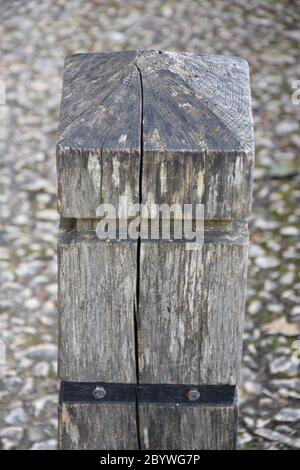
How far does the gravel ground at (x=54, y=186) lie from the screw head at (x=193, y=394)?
1.56m

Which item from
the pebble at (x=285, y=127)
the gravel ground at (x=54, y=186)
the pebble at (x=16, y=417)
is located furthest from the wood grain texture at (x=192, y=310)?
the pebble at (x=285, y=127)

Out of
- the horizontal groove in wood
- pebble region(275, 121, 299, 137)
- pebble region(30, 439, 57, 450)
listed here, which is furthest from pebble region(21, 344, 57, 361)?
pebble region(275, 121, 299, 137)

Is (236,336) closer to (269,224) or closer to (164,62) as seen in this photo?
(164,62)

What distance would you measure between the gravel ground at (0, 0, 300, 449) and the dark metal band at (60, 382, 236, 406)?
5.03ft

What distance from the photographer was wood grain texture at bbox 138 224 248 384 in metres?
1.83

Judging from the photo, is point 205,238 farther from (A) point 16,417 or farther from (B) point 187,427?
(A) point 16,417

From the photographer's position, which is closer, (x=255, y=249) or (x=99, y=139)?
(x=99, y=139)

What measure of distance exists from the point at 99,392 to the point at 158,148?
652 mm

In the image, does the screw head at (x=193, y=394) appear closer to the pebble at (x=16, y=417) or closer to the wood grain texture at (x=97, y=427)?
the wood grain texture at (x=97, y=427)

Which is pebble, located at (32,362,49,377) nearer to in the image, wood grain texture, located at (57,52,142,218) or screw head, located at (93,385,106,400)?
screw head, located at (93,385,106,400)

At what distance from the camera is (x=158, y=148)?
5.62ft

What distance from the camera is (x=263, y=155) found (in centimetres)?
552
